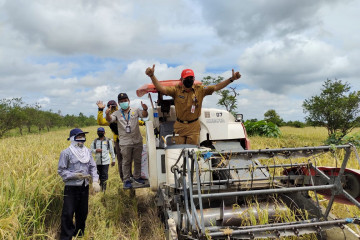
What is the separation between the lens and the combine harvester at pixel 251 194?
2.77m

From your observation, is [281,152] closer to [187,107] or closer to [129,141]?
[187,107]

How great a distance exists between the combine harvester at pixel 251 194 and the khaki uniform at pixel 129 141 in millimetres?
764

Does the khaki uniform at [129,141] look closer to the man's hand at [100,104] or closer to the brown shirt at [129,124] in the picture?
the brown shirt at [129,124]

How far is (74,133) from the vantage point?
4.03 m

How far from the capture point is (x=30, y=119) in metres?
33.4

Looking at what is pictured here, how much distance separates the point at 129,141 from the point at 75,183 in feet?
4.89

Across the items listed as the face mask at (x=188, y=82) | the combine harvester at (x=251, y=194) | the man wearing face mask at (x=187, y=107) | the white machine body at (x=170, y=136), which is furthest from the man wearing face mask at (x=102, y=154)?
the face mask at (x=188, y=82)

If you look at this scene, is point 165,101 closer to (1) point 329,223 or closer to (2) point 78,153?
(2) point 78,153

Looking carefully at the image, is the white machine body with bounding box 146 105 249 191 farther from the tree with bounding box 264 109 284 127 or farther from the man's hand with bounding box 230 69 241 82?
the tree with bounding box 264 109 284 127

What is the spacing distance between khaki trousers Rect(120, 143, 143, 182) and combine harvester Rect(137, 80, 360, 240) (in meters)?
0.86

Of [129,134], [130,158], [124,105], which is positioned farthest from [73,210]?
[124,105]

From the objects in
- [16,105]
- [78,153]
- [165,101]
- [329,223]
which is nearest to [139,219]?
[78,153]

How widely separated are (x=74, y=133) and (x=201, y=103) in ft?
6.84

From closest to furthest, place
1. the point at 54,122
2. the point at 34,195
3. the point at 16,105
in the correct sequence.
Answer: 1. the point at 34,195
2. the point at 16,105
3. the point at 54,122
